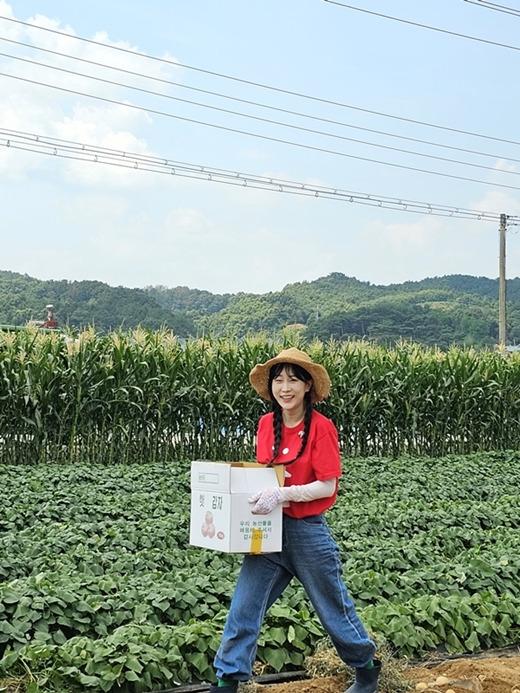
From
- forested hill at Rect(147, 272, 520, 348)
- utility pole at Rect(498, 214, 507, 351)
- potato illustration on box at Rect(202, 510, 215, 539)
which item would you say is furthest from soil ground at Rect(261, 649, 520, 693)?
forested hill at Rect(147, 272, 520, 348)

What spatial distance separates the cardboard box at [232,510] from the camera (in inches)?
157

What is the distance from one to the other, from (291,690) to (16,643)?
1.57 meters

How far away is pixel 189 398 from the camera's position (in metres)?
14.7

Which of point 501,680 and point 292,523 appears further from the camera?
point 501,680

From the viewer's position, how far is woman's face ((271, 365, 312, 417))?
170 inches

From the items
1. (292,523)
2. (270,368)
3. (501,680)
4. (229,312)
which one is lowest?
(501,680)

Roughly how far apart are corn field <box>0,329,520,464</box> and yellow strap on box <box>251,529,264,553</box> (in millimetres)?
10087

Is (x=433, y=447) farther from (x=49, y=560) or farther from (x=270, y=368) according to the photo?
(x=270, y=368)

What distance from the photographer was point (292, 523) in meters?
4.25

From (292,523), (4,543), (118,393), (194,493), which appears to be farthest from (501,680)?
(118,393)

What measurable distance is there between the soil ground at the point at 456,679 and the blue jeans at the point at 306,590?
1.08ft

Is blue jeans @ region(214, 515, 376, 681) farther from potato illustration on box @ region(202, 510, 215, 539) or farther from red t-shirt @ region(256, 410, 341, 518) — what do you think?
potato illustration on box @ region(202, 510, 215, 539)

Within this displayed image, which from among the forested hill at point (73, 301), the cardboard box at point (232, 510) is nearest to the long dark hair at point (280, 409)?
the cardboard box at point (232, 510)

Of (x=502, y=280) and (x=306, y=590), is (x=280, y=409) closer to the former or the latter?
(x=306, y=590)
